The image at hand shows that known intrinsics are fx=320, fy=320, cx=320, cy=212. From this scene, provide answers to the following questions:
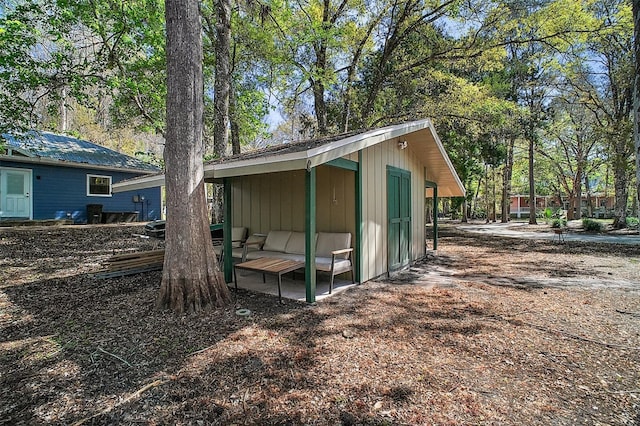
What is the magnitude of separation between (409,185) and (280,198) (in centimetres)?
308

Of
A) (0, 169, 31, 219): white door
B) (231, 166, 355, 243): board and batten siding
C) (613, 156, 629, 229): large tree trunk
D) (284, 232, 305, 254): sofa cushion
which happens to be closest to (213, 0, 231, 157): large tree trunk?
(231, 166, 355, 243): board and batten siding

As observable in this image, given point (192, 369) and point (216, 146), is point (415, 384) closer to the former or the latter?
point (192, 369)

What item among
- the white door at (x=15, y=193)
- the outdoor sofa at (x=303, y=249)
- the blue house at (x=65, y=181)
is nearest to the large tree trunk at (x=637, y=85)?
the outdoor sofa at (x=303, y=249)

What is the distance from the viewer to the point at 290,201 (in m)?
6.34

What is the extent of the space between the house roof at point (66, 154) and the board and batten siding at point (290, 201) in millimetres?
8696

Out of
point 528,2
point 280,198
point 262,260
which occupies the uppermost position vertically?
point 528,2

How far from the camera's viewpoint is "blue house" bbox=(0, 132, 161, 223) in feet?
37.4

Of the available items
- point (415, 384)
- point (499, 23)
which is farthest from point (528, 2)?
point (415, 384)

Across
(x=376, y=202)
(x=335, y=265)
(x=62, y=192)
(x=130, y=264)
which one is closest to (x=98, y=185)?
(x=62, y=192)

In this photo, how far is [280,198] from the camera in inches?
256

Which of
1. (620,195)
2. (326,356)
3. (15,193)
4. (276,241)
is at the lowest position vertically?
(326,356)

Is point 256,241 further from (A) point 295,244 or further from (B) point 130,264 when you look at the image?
(B) point 130,264

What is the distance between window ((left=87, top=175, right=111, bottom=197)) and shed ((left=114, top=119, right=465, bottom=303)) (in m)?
9.46

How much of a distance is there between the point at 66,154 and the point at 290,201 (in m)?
11.7
